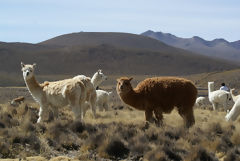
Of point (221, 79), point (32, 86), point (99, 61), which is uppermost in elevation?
point (32, 86)

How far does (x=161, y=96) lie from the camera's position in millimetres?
13195

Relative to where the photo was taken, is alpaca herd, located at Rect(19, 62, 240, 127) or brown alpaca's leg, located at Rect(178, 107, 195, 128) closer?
alpaca herd, located at Rect(19, 62, 240, 127)

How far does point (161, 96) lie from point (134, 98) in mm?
842

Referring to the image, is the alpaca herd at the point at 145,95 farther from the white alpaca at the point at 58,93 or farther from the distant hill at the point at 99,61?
the distant hill at the point at 99,61

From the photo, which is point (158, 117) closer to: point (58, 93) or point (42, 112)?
point (58, 93)

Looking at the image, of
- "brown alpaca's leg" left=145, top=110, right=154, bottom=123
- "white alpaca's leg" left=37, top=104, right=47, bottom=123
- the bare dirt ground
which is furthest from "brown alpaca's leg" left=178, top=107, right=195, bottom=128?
"white alpaca's leg" left=37, top=104, right=47, bottom=123

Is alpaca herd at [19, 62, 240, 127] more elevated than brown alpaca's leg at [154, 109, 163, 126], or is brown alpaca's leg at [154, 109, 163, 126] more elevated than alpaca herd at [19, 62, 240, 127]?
alpaca herd at [19, 62, 240, 127]

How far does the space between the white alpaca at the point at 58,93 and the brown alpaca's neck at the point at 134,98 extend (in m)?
1.31

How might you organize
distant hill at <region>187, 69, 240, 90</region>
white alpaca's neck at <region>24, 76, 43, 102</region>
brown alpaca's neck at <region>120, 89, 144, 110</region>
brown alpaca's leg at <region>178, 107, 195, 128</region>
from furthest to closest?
distant hill at <region>187, 69, 240, 90</region> < white alpaca's neck at <region>24, 76, 43, 102</region> < brown alpaca's neck at <region>120, 89, 144, 110</region> < brown alpaca's leg at <region>178, 107, 195, 128</region>

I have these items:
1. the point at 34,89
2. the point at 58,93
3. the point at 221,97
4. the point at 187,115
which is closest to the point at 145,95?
the point at 187,115

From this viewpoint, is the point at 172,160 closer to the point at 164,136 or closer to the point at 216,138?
the point at 164,136

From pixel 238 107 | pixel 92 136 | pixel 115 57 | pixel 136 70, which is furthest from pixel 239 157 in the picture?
pixel 115 57

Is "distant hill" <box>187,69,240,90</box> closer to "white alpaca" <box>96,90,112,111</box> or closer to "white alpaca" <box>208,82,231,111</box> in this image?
"white alpaca" <box>208,82,231,111</box>

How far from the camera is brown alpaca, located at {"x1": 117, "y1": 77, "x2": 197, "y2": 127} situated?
43.3 ft
